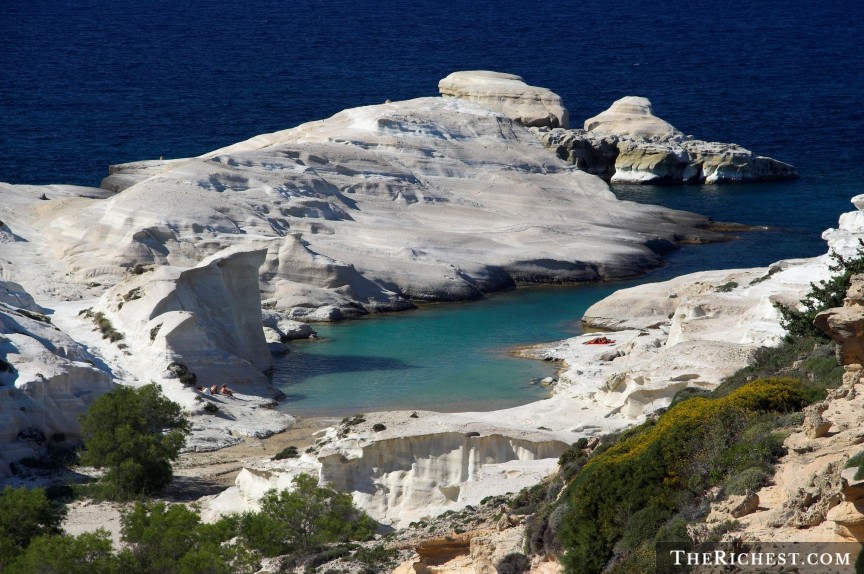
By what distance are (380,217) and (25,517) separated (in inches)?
1655

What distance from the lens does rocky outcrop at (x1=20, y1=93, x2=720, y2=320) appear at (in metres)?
62.0

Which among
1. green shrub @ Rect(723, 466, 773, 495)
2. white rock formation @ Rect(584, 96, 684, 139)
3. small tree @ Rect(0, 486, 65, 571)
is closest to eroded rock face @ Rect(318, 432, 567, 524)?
small tree @ Rect(0, 486, 65, 571)

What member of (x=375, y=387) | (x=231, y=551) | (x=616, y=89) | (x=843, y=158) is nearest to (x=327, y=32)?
(x=616, y=89)

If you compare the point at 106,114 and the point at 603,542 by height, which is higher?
the point at 106,114

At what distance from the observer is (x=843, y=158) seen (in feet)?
338

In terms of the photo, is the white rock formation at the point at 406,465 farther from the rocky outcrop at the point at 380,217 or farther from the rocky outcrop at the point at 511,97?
the rocky outcrop at the point at 511,97

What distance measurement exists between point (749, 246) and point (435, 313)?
21060mm

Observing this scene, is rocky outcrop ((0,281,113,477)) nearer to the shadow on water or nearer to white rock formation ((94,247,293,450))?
white rock formation ((94,247,293,450))

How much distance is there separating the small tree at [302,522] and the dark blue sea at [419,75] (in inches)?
805

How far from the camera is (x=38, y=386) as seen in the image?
4053cm

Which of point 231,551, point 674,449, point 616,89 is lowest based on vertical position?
point 231,551

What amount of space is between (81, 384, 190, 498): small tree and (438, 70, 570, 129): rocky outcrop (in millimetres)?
60001

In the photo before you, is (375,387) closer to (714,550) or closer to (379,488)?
(379,488)

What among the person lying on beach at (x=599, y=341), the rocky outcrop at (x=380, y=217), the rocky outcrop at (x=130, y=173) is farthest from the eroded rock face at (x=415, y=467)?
the rocky outcrop at (x=130, y=173)
